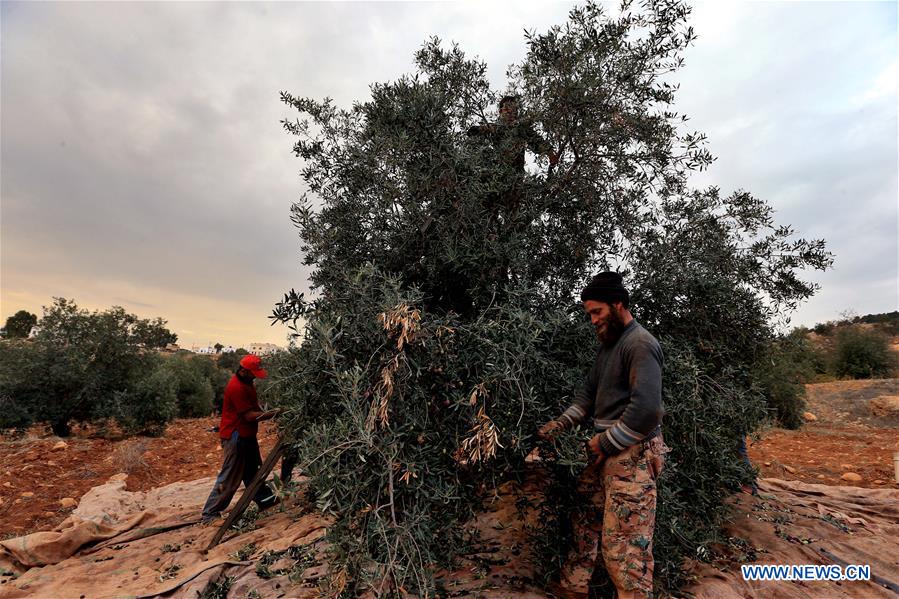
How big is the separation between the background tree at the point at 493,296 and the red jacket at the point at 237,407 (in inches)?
114

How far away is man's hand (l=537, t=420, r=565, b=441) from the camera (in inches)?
152

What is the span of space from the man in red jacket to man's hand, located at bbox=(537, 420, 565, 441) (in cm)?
544

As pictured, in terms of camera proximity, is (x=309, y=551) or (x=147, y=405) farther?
(x=147, y=405)

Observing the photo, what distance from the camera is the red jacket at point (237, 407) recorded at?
7.81 metres

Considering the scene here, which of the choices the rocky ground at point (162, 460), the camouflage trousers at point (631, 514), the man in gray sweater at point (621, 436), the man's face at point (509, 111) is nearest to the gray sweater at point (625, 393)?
the man in gray sweater at point (621, 436)

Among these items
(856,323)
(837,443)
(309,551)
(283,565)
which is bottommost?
(283,565)

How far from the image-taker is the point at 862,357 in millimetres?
27625

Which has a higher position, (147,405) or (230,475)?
(147,405)

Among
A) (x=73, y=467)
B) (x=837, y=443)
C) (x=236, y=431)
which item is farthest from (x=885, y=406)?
(x=73, y=467)

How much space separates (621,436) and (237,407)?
652 cm

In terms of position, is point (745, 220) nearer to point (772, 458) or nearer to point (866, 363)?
point (772, 458)

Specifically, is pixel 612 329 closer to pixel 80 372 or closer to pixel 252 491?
pixel 252 491

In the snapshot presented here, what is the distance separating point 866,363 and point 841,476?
22.1 m

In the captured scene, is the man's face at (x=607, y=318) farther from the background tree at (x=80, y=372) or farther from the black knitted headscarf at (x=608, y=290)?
the background tree at (x=80, y=372)
